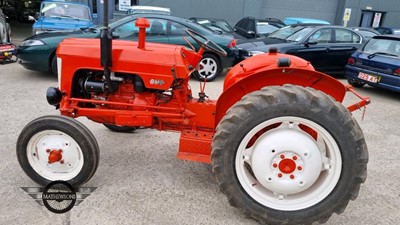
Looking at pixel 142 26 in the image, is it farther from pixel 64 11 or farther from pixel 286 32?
pixel 64 11

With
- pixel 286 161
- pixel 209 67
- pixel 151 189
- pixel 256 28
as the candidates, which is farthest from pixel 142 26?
pixel 256 28

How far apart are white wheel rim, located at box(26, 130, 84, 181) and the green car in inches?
153

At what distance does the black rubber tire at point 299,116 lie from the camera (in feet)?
7.63

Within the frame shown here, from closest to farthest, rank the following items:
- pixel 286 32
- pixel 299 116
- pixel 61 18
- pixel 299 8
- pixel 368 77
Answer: pixel 299 116, pixel 368 77, pixel 286 32, pixel 61 18, pixel 299 8

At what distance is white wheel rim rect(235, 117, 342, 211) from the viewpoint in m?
2.44

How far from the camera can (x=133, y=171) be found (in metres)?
3.36

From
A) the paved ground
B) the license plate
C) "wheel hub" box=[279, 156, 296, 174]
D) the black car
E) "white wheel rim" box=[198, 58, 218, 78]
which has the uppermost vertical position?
the black car

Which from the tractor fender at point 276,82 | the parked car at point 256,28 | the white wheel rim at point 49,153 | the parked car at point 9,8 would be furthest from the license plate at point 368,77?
the parked car at point 9,8

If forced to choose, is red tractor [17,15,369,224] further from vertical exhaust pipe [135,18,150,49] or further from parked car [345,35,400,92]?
parked car [345,35,400,92]

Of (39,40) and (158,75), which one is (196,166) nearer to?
(158,75)

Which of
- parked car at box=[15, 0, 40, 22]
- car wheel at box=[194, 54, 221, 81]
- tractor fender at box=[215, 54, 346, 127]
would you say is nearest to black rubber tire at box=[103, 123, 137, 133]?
tractor fender at box=[215, 54, 346, 127]

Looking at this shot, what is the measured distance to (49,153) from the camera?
283 centimetres

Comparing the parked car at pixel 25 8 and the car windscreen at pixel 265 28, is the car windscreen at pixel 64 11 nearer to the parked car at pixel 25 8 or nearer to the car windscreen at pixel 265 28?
the car windscreen at pixel 265 28

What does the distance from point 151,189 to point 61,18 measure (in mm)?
8246
